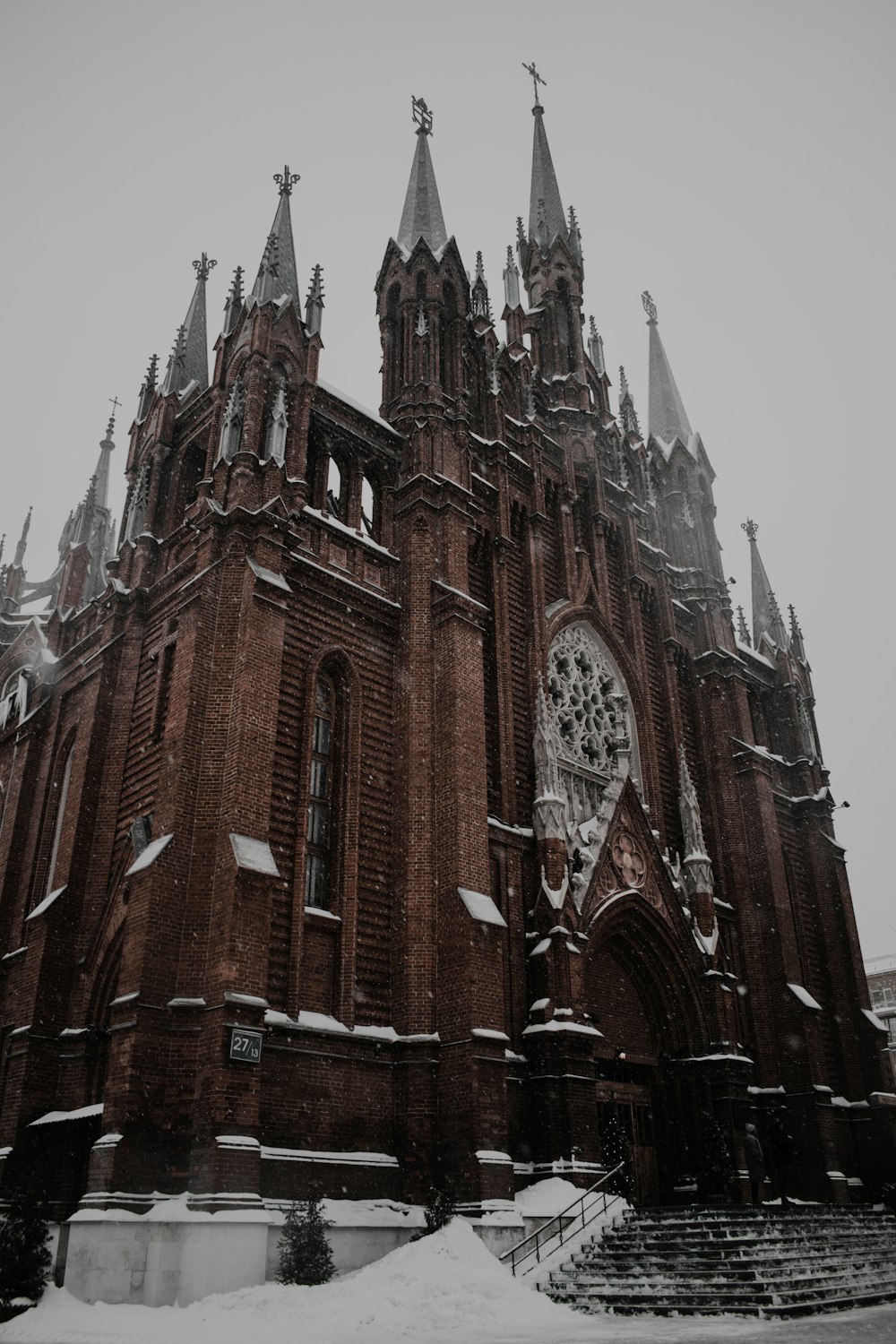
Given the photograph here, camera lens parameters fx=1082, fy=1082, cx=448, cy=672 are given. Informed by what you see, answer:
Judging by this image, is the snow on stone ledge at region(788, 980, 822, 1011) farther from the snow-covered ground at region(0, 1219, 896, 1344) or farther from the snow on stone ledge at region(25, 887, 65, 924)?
the snow on stone ledge at region(25, 887, 65, 924)

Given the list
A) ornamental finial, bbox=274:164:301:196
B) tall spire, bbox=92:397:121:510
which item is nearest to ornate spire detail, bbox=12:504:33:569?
tall spire, bbox=92:397:121:510

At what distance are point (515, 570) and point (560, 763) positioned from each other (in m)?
4.79

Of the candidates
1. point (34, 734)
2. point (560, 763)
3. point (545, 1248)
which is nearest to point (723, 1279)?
point (545, 1248)

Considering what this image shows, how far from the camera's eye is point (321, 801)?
1977 centimetres

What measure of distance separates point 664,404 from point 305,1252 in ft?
94.5

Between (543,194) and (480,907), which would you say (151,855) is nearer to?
(480,907)

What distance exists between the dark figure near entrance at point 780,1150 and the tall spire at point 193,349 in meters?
21.3

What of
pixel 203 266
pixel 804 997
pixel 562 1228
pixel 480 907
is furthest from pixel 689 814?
pixel 203 266

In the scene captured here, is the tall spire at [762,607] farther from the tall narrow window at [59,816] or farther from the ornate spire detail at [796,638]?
the tall narrow window at [59,816]

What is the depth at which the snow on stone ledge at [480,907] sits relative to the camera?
19.0 m

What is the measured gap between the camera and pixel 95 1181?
48.8ft

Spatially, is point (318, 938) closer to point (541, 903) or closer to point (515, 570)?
point (541, 903)

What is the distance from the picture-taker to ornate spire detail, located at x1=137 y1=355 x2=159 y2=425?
85.0ft

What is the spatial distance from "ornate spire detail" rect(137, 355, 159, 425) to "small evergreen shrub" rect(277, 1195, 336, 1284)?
712 inches
